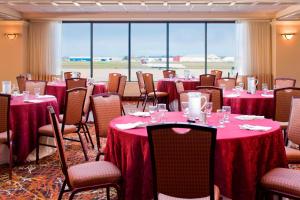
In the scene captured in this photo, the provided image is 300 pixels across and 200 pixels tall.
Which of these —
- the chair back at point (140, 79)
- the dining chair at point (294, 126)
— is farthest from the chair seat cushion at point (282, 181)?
the chair back at point (140, 79)

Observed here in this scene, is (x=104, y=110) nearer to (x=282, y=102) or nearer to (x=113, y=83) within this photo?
(x=282, y=102)

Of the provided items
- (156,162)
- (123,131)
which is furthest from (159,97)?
(156,162)

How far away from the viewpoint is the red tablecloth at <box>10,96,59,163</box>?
510 centimetres

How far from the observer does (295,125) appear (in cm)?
392

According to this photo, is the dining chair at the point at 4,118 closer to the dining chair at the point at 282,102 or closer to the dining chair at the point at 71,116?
the dining chair at the point at 71,116

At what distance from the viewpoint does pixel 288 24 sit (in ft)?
38.4

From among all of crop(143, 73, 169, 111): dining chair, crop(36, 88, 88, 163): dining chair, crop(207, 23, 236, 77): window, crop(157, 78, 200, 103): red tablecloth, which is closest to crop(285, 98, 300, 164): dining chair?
crop(36, 88, 88, 163): dining chair

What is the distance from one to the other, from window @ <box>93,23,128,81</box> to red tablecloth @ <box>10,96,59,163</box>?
7775 millimetres

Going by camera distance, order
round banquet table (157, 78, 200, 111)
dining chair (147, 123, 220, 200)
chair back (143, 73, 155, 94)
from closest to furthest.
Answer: dining chair (147, 123, 220, 200) < round banquet table (157, 78, 200, 111) < chair back (143, 73, 155, 94)

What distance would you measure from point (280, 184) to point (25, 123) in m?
3.51

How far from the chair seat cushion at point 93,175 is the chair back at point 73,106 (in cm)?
209

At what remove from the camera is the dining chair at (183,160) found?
7.74 ft

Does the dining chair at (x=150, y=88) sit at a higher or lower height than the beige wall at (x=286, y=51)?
lower

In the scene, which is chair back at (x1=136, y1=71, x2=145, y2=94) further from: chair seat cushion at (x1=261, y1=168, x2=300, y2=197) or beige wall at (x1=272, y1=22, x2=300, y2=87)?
chair seat cushion at (x1=261, y1=168, x2=300, y2=197)
